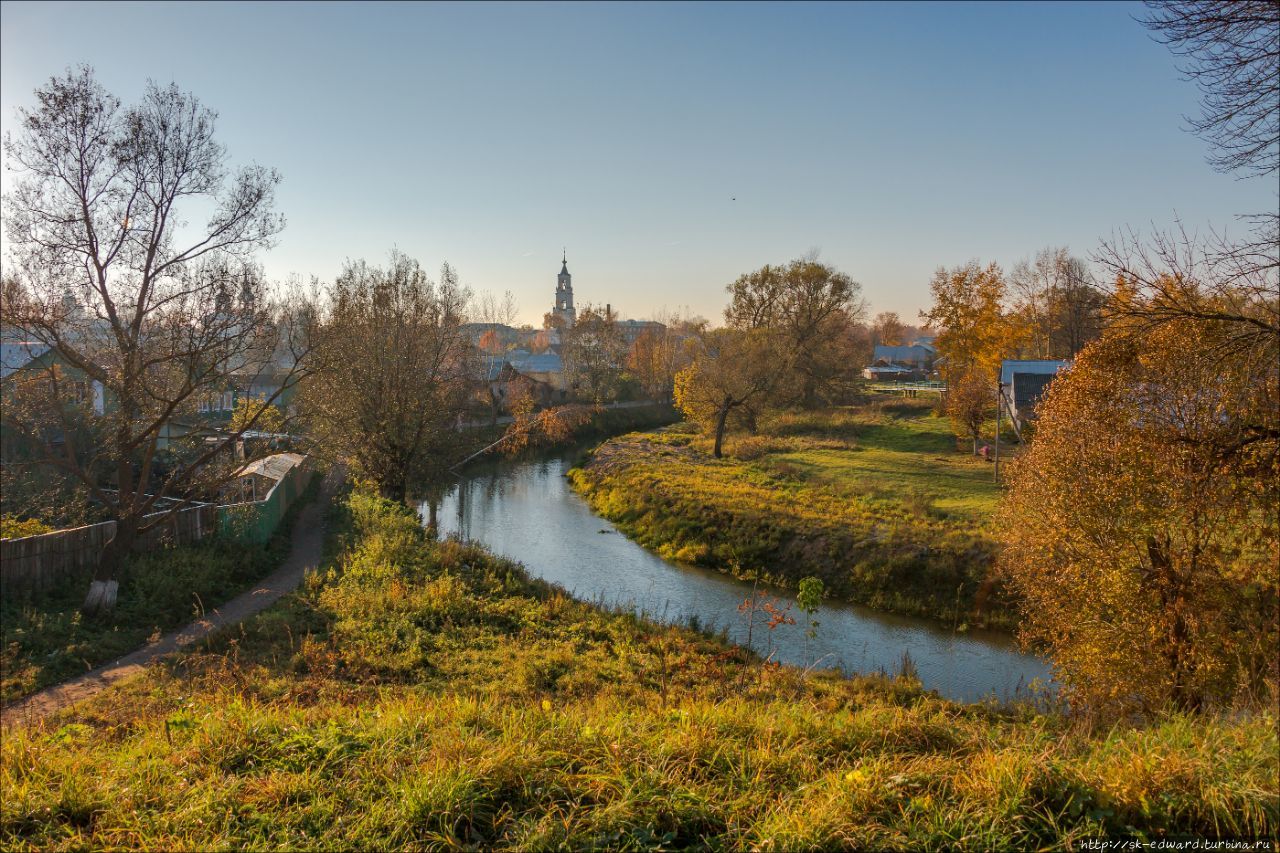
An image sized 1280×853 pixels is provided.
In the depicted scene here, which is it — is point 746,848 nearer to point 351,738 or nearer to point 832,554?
point 351,738

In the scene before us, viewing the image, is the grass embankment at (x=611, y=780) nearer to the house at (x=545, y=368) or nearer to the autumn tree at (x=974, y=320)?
the autumn tree at (x=974, y=320)

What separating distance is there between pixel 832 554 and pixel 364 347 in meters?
13.7

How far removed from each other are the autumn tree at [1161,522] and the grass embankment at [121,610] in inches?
490

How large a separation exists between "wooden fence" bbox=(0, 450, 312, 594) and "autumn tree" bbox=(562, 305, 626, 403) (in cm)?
3684

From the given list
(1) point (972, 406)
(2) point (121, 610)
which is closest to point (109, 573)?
(2) point (121, 610)

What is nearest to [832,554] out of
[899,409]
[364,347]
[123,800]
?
[364,347]

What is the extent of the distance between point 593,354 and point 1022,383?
109 ft

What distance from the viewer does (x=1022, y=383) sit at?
104 feet

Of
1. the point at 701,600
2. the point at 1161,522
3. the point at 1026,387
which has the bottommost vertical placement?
the point at 701,600

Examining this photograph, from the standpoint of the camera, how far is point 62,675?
31.3ft

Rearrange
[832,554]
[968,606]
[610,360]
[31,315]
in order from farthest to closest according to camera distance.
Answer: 1. [610,360]
2. [832,554]
3. [968,606]
4. [31,315]

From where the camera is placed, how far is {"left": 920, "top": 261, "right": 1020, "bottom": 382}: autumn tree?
33906 mm

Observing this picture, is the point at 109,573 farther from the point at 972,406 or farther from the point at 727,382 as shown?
the point at 972,406

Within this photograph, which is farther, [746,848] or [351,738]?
[351,738]
